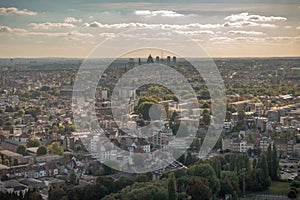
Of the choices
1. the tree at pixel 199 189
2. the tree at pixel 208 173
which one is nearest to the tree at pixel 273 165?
the tree at pixel 208 173

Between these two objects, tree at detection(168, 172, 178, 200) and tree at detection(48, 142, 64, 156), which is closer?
tree at detection(168, 172, 178, 200)

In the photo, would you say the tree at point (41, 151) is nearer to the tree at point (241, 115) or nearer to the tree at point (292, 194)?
the tree at point (292, 194)

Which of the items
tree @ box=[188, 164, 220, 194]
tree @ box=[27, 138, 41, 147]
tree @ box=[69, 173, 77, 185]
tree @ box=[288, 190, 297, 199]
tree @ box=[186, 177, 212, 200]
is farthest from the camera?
tree @ box=[27, 138, 41, 147]

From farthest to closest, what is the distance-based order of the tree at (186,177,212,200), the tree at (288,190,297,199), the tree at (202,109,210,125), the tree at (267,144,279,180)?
the tree at (202,109,210,125) < the tree at (267,144,279,180) < the tree at (288,190,297,199) < the tree at (186,177,212,200)

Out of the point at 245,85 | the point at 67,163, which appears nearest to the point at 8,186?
the point at 67,163

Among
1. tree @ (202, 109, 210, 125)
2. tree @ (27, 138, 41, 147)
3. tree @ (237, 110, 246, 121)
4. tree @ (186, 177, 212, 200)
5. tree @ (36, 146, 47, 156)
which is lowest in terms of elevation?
tree @ (36, 146, 47, 156)

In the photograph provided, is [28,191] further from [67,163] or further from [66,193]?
[67,163]

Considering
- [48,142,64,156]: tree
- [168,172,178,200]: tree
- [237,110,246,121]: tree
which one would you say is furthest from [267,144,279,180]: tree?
[237,110,246,121]: tree

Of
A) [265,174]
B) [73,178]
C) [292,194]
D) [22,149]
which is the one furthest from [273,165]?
[22,149]

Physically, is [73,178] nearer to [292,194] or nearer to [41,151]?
[41,151]

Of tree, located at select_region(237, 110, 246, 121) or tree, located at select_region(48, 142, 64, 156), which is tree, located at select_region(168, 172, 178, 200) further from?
tree, located at select_region(237, 110, 246, 121)
